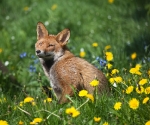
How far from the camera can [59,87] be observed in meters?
4.99

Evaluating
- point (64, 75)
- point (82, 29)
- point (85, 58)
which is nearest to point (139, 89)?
point (64, 75)

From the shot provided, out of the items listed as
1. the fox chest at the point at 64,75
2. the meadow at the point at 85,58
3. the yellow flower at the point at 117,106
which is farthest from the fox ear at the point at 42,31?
the yellow flower at the point at 117,106

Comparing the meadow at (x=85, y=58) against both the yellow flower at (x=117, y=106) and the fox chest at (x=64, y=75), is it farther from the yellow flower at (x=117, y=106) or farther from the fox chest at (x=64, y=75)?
the fox chest at (x=64, y=75)

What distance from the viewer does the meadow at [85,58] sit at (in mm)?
4027

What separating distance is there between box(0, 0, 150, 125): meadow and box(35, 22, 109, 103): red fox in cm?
17

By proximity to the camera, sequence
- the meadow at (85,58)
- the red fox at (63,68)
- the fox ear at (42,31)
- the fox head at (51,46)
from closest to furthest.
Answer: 1. the meadow at (85,58)
2. the red fox at (63,68)
3. the fox head at (51,46)
4. the fox ear at (42,31)

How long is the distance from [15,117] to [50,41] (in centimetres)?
121

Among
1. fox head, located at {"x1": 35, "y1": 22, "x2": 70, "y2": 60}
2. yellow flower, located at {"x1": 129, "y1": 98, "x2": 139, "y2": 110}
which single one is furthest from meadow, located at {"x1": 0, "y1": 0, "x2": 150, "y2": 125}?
fox head, located at {"x1": 35, "y1": 22, "x2": 70, "y2": 60}

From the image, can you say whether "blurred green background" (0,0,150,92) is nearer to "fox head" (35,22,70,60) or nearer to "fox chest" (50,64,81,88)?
"fox head" (35,22,70,60)

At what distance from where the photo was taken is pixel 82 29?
9539 millimetres

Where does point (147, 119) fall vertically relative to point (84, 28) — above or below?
above

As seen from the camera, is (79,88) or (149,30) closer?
(79,88)

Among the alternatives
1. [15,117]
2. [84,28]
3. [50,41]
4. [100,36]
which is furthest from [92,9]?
[15,117]

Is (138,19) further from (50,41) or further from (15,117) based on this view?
(15,117)
